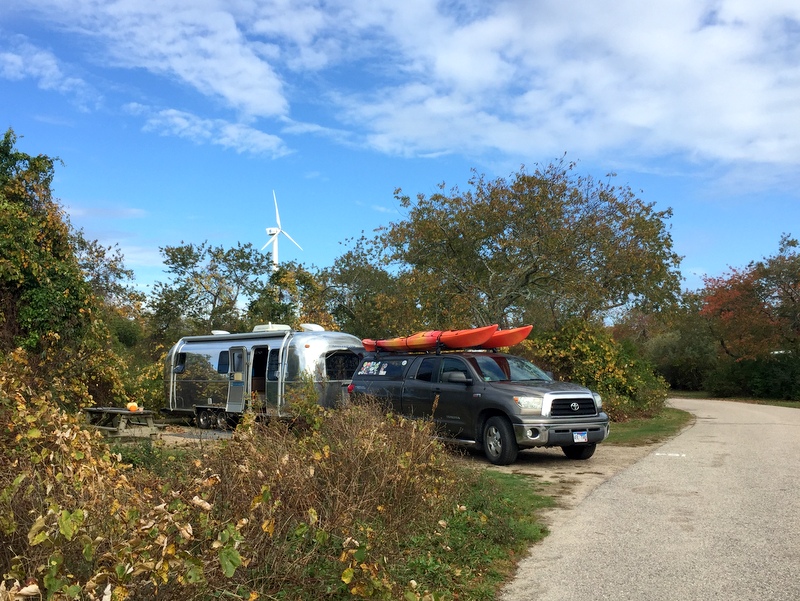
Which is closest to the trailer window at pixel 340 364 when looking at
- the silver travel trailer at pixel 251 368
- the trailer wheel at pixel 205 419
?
the silver travel trailer at pixel 251 368

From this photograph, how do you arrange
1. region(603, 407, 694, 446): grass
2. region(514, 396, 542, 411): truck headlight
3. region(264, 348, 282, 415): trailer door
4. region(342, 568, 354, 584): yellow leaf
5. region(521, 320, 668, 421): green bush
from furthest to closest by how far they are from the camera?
region(521, 320, 668, 421): green bush → region(264, 348, 282, 415): trailer door → region(603, 407, 694, 446): grass → region(514, 396, 542, 411): truck headlight → region(342, 568, 354, 584): yellow leaf

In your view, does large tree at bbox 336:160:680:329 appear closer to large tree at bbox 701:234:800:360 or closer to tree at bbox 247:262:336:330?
tree at bbox 247:262:336:330

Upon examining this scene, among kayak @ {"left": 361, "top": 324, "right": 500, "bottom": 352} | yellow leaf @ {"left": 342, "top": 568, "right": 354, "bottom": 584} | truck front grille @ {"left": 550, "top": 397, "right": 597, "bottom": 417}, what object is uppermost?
kayak @ {"left": 361, "top": 324, "right": 500, "bottom": 352}

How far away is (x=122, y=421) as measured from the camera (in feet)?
45.3

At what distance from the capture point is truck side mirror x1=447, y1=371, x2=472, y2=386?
11.8 m

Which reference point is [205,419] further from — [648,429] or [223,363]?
[648,429]

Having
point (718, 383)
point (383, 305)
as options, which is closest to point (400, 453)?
point (383, 305)

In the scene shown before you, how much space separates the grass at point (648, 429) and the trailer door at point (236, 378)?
324 inches

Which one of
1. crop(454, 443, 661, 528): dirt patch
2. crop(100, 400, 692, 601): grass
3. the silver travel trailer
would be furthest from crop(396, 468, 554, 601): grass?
the silver travel trailer

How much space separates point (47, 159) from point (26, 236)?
7.29 metres

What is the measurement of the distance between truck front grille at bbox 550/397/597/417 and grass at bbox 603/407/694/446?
339 cm

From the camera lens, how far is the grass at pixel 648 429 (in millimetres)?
15172

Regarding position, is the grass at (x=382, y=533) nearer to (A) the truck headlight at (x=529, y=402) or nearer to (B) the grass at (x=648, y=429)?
(A) the truck headlight at (x=529, y=402)

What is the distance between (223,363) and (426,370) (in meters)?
7.08
